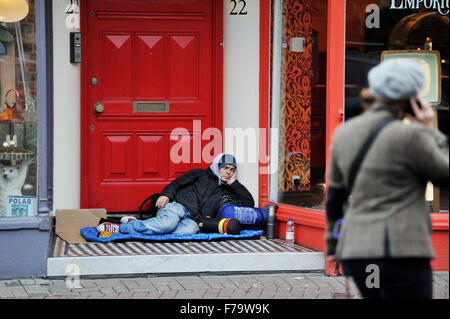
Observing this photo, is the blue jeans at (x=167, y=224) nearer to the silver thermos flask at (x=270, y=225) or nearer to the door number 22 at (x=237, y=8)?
the silver thermos flask at (x=270, y=225)

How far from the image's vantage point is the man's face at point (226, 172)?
7449 mm

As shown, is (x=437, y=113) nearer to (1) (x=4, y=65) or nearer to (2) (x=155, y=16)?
(2) (x=155, y=16)

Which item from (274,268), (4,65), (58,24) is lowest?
(274,268)

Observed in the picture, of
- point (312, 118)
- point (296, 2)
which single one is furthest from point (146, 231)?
point (296, 2)

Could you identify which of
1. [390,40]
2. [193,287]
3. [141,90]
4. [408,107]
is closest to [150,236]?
[193,287]

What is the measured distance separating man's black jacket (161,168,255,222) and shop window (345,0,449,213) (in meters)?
1.43

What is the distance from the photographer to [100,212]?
7.36m

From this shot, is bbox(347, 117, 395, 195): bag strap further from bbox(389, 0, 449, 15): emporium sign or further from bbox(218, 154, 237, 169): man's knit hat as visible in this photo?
bbox(218, 154, 237, 169): man's knit hat

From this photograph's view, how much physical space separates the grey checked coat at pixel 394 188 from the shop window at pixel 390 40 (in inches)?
137

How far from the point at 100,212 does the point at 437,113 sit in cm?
334

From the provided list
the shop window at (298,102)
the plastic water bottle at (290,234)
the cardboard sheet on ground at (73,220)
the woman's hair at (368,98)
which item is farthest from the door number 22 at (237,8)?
the woman's hair at (368,98)

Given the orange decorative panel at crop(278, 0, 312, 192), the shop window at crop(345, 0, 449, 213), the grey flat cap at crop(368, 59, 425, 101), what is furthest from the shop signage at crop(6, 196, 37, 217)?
the grey flat cap at crop(368, 59, 425, 101)

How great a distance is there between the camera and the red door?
297 inches

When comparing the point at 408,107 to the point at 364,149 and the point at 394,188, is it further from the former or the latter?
the point at 394,188
